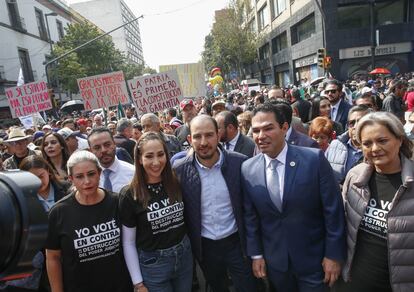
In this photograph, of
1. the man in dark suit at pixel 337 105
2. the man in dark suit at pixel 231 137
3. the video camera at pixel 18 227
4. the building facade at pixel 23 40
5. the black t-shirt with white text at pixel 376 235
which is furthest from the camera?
the building facade at pixel 23 40

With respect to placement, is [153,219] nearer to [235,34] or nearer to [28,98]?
[28,98]

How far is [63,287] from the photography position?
2.62m

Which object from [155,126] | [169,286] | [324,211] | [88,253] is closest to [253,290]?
[169,286]

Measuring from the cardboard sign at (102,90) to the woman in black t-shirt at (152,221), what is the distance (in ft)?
19.2

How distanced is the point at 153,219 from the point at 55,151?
7.93 feet

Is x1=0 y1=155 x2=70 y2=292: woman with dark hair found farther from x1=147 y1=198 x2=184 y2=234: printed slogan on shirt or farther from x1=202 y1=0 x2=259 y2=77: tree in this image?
x1=202 y1=0 x2=259 y2=77: tree

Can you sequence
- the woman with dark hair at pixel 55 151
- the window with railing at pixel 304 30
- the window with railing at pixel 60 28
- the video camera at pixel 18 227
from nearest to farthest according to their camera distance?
1. the video camera at pixel 18 227
2. the woman with dark hair at pixel 55 151
3. the window with railing at pixel 304 30
4. the window with railing at pixel 60 28

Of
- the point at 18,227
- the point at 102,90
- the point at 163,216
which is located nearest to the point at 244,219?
the point at 163,216

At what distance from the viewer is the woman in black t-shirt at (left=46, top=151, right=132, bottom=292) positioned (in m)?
2.53

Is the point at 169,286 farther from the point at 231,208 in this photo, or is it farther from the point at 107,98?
the point at 107,98

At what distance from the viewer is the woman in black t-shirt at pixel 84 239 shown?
253 cm

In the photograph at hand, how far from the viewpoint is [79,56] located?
1309 inches

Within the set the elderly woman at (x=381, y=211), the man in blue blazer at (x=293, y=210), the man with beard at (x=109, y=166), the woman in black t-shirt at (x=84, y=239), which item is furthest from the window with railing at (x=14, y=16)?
the elderly woman at (x=381, y=211)

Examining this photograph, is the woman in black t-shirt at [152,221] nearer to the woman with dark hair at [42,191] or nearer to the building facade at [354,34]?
the woman with dark hair at [42,191]
